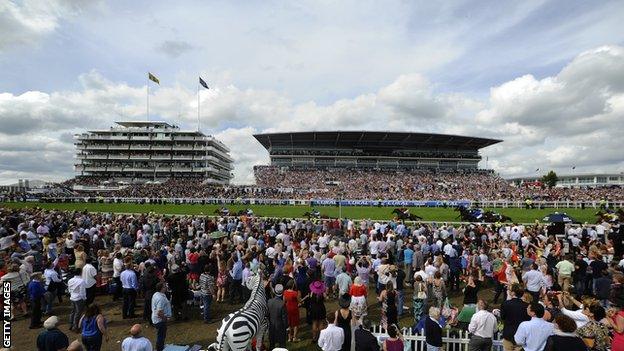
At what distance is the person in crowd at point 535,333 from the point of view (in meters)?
5.40

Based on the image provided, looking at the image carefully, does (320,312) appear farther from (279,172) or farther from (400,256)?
(279,172)

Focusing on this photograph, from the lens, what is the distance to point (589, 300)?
6148 millimetres

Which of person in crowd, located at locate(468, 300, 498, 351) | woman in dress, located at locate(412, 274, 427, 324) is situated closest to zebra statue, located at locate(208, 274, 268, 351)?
woman in dress, located at locate(412, 274, 427, 324)

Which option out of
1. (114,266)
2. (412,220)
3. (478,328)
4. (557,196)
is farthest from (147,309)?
(557,196)

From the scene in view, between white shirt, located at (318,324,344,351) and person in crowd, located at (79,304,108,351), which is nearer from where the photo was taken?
white shirt, located at (318,324,344,351)

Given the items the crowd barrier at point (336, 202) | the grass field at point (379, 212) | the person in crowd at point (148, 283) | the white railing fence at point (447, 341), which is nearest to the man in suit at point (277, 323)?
the white railing fence at point (447, 341)

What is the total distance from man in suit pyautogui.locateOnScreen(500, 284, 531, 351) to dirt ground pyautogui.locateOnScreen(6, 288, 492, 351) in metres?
3.24

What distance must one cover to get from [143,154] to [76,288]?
92.6 m

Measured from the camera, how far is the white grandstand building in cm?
9131

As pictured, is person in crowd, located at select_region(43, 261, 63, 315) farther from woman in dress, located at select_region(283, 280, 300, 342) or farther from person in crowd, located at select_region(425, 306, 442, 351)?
person in crowd, located at select_region(425, 306, 442, 351)

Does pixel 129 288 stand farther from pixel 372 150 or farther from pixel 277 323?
pixel 372 150

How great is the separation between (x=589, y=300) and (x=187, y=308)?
966 cm

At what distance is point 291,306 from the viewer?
8.09 m

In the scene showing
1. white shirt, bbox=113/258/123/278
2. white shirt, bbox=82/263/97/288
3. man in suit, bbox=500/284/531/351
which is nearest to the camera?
man in suit, bbox=500/284/531/351
